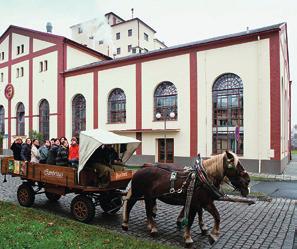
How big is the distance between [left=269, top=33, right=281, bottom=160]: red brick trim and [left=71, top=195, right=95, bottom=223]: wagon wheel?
14167 millimetres

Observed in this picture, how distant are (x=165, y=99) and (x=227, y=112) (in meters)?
5.00

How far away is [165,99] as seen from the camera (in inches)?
896

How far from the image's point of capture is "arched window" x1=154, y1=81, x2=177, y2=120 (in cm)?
2241

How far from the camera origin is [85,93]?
27422mm

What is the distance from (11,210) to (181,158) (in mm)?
15098

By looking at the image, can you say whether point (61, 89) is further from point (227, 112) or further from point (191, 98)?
point (227, 112)

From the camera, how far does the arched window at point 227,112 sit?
64.4ft

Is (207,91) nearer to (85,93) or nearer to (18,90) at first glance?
(85,93)

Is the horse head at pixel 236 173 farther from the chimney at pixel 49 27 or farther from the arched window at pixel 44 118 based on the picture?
the chimney at pixel 49 27

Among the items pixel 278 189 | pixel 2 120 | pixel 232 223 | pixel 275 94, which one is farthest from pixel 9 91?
pixel 232 223

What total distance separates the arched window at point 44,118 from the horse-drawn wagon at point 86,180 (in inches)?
926

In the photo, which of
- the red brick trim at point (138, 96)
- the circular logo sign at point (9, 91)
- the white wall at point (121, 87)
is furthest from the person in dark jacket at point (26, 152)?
the circular logo sign at point (9, 91)

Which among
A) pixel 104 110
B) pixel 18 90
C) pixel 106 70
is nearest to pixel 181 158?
pixel 104 110

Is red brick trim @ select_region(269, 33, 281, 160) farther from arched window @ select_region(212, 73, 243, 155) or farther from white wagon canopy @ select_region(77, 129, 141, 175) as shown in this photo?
white wagon canopy @ select_region(77, 129, 141, 175)
